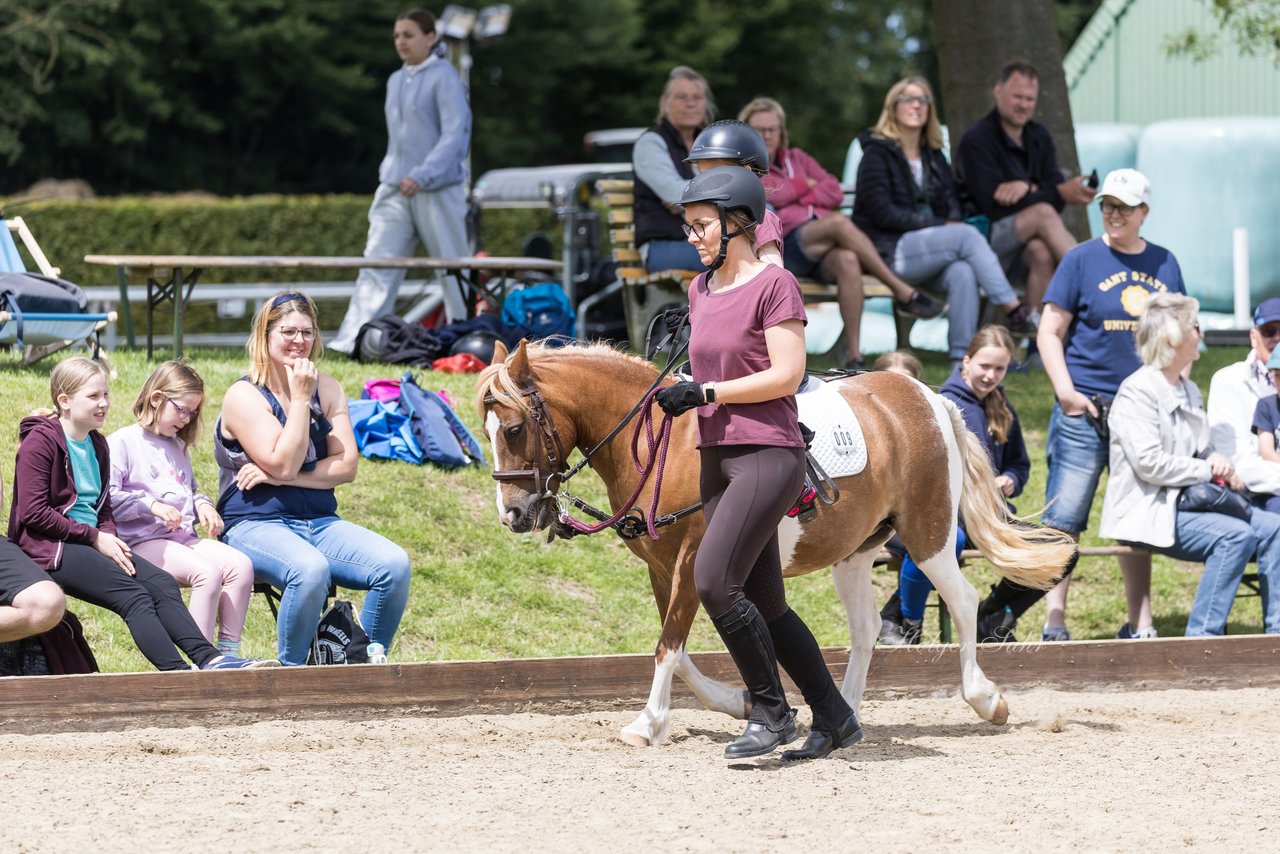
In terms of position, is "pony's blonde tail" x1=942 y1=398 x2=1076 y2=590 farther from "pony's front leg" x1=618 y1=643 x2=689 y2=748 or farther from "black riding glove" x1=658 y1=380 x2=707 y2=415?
"black riding glove" x1=658 y1=380 x2=707 y2=415

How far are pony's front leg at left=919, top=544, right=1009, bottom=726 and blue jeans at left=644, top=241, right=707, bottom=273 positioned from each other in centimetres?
447

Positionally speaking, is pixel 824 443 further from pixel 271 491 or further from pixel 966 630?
pixel 271 491

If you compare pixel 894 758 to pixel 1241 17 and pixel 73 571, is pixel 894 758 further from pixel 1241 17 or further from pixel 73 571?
pixel 1241 17

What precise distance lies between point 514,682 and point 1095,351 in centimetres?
351

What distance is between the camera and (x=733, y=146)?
18.3 feet

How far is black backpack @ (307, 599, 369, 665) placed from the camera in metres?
6.41

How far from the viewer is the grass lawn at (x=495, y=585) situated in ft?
25.3

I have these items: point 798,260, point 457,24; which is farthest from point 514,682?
point 457,24

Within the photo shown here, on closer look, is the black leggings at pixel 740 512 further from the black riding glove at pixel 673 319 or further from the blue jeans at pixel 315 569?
the blue jeans at pixel 315 569

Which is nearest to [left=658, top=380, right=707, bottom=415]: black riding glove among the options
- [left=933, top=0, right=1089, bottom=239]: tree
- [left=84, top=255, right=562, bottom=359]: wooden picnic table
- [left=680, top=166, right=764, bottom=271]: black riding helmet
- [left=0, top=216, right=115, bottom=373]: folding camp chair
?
[left=680, top=166, right=764, bottom=271]: black riding helmet

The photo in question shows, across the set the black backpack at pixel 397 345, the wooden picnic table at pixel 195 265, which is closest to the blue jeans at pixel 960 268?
the wooden picnic table at pixel 195 265

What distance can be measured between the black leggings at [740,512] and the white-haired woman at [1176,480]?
2.81 meters

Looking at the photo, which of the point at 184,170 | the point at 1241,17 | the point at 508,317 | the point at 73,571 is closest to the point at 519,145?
the point at 184,170

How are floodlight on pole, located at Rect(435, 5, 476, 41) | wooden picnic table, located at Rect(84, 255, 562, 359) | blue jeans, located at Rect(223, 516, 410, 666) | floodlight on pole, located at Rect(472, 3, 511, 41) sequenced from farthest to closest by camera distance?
floodlight on pole, located at Rect(472, 3, 511, 41), floodlight on pole, located at Rect(435, 5, 476, 41), wooden picnic table, located at Rect(84, 255, 562, 359), blue jeans, located at Rect(223, 516, 410, 666)
